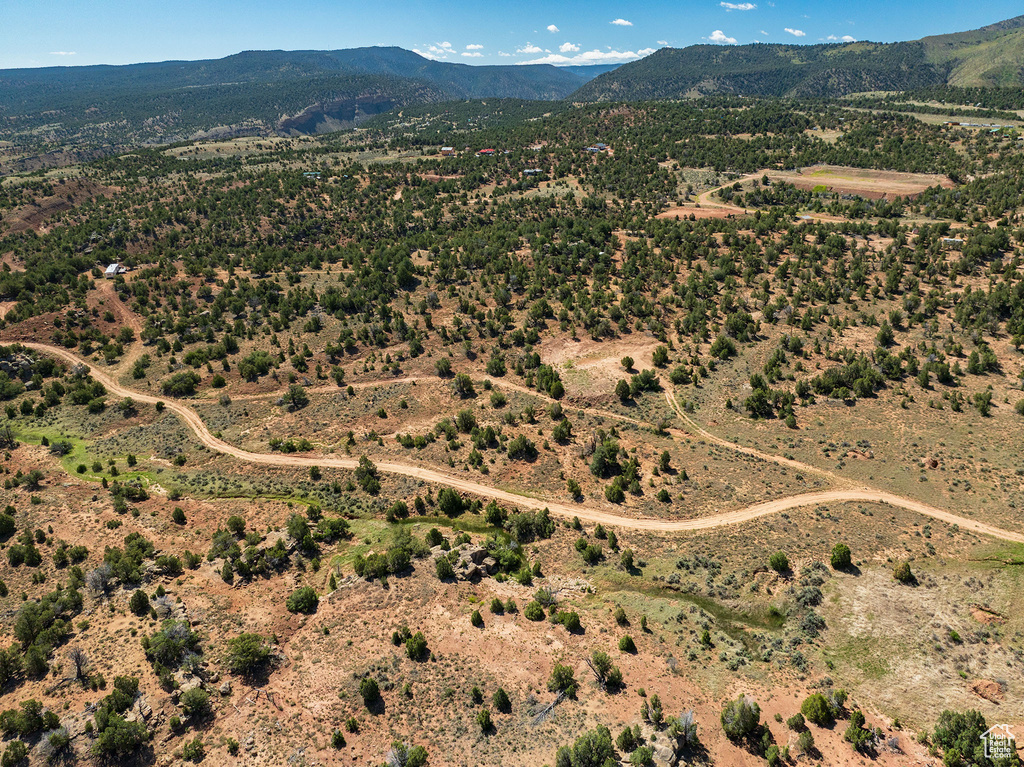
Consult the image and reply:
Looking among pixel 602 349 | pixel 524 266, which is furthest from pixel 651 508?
pixel 524 266

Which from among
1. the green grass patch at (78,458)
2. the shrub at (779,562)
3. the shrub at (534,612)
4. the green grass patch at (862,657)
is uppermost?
the shrub at (779,562)

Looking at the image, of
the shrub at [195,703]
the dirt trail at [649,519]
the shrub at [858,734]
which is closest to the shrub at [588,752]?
the shrub at [858,734]

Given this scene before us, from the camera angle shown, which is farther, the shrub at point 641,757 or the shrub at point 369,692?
the shrub at point 369,692

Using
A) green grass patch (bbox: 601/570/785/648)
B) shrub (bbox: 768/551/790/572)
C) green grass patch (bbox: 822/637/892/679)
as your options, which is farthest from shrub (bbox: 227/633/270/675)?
shrub (bbox: 768/551/790/572)

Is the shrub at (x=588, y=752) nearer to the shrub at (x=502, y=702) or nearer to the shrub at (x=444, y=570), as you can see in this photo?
the shrub at (x=502, y=702)

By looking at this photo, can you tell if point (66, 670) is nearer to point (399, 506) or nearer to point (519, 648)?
point (399, 506)

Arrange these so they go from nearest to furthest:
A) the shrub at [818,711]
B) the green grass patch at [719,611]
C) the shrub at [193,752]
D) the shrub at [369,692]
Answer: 1. the shrub at [193,752]
2. the shrub at [818,711]
3. the shrub at [369,692]
4. the green grass patch at [719,611]

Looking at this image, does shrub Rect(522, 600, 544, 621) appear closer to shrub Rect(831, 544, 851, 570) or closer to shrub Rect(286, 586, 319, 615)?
shrub Rect(286, 586, 319, 615)

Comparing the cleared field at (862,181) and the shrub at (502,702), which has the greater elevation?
the cleared field at (862,181)
